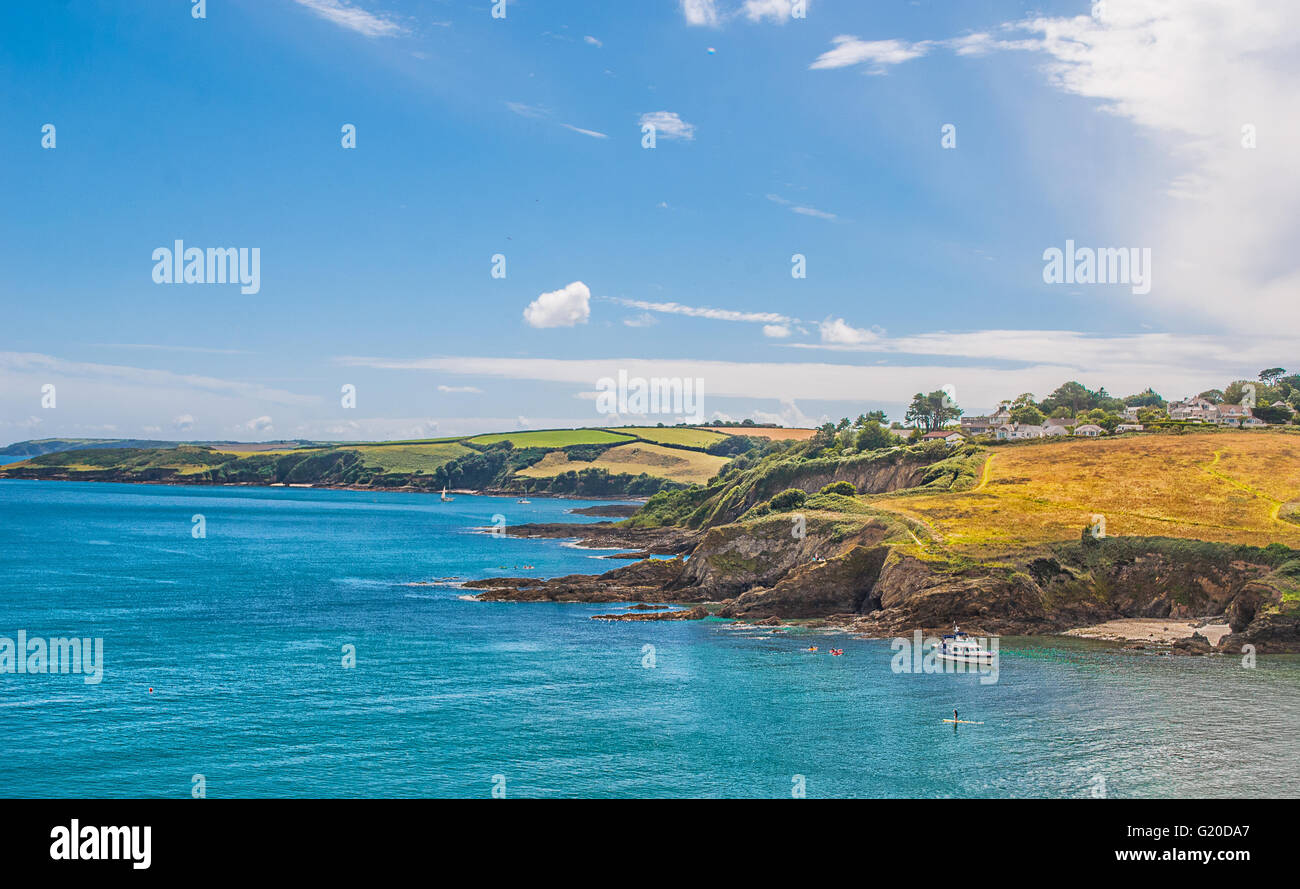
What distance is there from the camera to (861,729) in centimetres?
5072

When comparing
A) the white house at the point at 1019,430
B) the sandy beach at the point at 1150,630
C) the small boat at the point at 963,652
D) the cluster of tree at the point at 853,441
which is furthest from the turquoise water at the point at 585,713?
the white house at the point at 1019,430

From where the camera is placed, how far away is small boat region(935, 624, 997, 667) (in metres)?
67.3

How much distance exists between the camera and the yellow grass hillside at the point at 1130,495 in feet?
293

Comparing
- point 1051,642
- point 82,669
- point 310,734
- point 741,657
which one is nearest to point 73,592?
point 82,669

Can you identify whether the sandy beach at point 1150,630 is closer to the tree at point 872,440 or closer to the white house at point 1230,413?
the tree at point 872,440

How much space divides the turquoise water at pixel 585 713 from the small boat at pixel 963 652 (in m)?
1.53

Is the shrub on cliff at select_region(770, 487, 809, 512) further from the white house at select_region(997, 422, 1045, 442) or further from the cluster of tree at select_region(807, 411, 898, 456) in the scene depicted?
the white house at select_region(997, 422, 1045, 442)

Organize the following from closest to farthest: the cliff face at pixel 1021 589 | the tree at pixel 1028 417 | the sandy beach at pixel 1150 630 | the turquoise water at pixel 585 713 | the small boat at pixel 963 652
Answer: the turquoise water at pixel 585 713 → the small boat at pixel 963 652 → the sandy beach at pixel 1150 630 → the cliff face at pixel 1021 589 → the tree at pixel 1028 417

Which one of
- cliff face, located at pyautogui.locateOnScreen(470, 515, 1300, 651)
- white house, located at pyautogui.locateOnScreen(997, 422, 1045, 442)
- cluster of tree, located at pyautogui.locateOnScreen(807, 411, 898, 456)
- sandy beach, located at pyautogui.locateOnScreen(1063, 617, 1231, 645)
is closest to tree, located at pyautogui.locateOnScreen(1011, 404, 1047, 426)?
white house, located at pyautogui.locateOnScreen(997, 422, 1045, 442)

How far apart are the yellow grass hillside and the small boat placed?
732 inches

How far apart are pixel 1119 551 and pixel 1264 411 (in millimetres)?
102106

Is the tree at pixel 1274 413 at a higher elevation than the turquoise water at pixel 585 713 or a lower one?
higher

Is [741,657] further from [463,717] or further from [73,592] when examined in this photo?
[73,592]

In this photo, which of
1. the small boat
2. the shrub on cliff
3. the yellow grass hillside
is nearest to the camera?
the small boat
